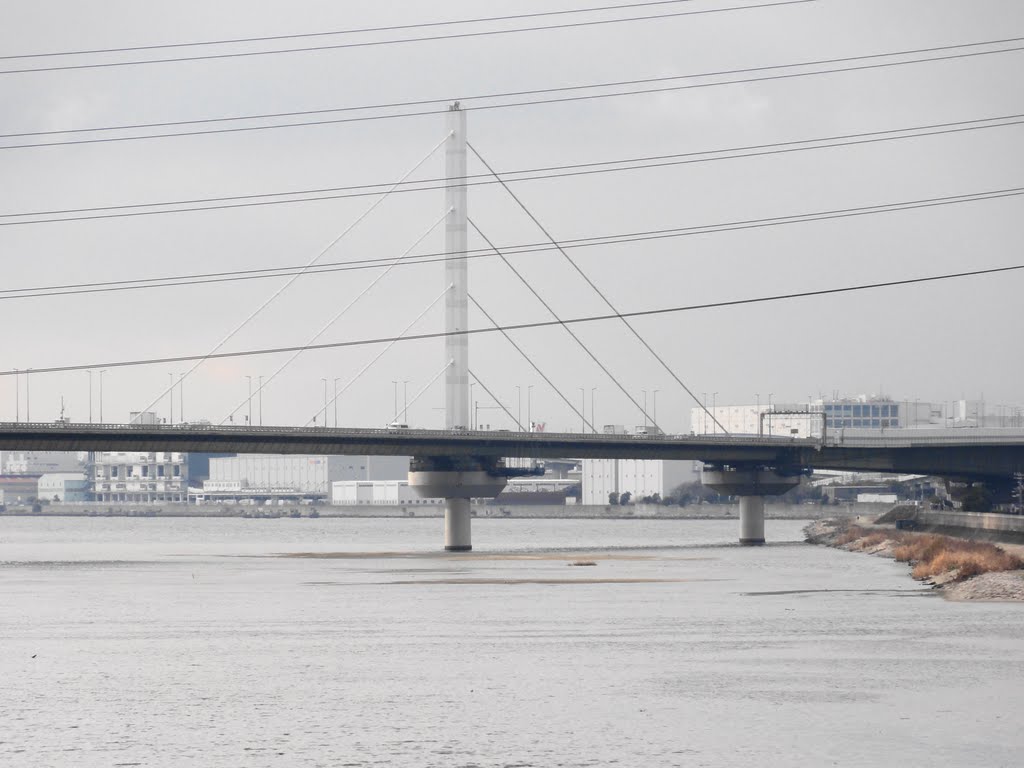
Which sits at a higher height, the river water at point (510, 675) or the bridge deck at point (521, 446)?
the bridge deck at point (521, 446)

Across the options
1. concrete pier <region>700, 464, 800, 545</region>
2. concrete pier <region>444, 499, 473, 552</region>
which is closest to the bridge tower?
concrete pier <region>444, 499, 473, 552</region>

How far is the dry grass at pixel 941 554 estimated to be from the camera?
81.9 metres

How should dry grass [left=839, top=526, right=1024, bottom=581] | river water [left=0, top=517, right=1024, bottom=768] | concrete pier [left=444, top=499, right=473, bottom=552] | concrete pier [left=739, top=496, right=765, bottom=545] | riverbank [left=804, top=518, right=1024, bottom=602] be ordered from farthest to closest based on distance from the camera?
concrete pier [left=739, top=496, right=765, bottom=545]
concrete pier [left=444, top=499, right=473, bottom=552]
dry grass [left=839, top=526, right=1024, bottom=581]
riverbank [left=804, top=518, right=1024, bottom=602]
river water [left=0, top=517, right=1024, bottom=768]

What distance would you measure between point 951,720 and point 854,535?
121335 millimetres

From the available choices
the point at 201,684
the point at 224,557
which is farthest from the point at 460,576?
the point at 201,684

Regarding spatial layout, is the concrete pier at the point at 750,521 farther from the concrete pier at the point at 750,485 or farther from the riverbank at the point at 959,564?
the riverbank at the point at 959,564

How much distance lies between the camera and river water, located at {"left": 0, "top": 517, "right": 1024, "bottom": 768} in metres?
33.7

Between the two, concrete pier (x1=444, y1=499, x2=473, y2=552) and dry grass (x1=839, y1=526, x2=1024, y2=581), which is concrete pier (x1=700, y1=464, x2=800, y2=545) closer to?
dry grass (x1=839, y1=526, x2=1024, y2=581)

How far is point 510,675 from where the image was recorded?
45312 millimetres

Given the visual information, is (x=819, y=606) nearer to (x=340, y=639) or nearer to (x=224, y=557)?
(x=340, y=639)

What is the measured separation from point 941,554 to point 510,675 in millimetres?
56568

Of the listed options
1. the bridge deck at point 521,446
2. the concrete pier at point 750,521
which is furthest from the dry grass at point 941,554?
the concrete pier at point 750,521

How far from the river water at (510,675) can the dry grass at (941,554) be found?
396cm

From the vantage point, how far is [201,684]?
4338 cm
